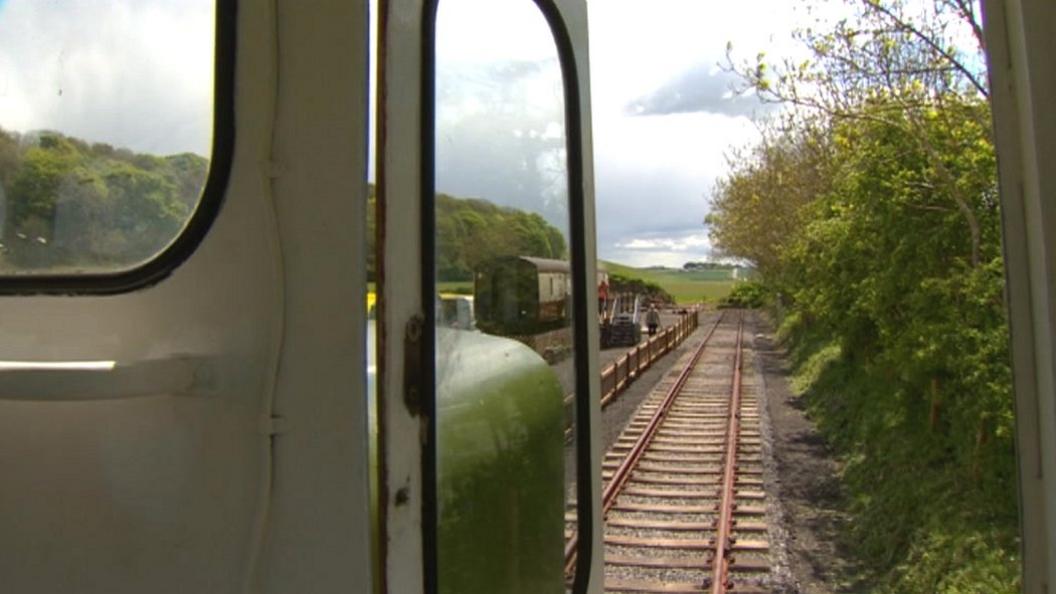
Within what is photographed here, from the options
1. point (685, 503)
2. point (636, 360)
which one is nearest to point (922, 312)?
point (685, 503)

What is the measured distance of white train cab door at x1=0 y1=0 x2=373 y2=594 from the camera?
1.13 m

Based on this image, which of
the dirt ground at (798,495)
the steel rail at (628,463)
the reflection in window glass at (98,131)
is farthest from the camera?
the dirt ground at (798,495)

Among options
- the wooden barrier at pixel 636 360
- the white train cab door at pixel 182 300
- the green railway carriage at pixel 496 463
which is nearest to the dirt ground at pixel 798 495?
the green railway carriage at pixel 496 463

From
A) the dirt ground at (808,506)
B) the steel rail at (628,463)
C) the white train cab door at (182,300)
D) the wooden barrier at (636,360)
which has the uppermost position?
the white train cab door at (182,300)

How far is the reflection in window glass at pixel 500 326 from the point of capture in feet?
4.49

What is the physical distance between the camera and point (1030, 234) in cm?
125

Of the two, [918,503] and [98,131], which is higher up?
[98,131]

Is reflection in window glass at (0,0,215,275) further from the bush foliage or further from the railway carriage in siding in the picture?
the bush foliage

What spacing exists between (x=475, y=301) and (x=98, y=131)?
27.8 inches

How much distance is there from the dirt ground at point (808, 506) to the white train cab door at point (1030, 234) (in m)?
6.06

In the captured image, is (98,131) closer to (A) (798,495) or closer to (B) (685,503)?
(B) (685,503)

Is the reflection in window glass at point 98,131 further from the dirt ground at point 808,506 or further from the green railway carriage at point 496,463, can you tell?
the dirt ground at point 808,506

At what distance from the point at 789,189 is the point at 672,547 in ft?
60.0

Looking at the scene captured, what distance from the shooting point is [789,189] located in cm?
A: 2355
